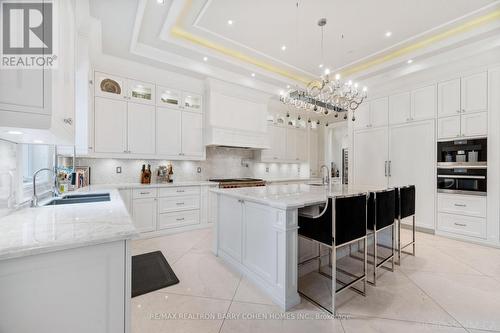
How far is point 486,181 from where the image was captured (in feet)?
10.6

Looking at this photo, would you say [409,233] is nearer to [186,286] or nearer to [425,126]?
[425,126]

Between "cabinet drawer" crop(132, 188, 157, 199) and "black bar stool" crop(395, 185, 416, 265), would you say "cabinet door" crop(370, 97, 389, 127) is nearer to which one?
"black bar stool" crop(395, 185, 416, 265)

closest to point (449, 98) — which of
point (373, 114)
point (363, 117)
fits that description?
point (373, 114)

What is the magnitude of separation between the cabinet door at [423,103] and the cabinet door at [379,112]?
1.43 feet

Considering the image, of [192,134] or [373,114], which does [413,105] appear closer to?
[373,114]

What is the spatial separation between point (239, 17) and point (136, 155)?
8.77 ft

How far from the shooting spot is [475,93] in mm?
3322

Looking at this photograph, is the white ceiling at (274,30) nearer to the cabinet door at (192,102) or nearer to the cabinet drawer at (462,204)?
the cabinet door at (192,102)

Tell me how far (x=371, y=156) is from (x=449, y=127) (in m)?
1.32

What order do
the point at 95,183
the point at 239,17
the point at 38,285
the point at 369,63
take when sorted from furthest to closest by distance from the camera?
the point at 369,63
the point at 95,183
the point at 239,17
the point at 38,285

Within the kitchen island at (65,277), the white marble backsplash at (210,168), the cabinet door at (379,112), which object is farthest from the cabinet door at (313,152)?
the kitchen island at (65,277)

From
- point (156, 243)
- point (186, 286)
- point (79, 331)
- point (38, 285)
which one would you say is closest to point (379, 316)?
point (186, 286)

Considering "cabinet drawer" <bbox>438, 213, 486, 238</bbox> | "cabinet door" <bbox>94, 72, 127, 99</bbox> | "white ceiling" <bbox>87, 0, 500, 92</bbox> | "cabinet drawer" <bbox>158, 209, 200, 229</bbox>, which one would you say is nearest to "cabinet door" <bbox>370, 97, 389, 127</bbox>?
"white ceiling" <bbox>87, 0, 500, 92</bbox>

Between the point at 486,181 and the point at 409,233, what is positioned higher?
the point at 486,181
